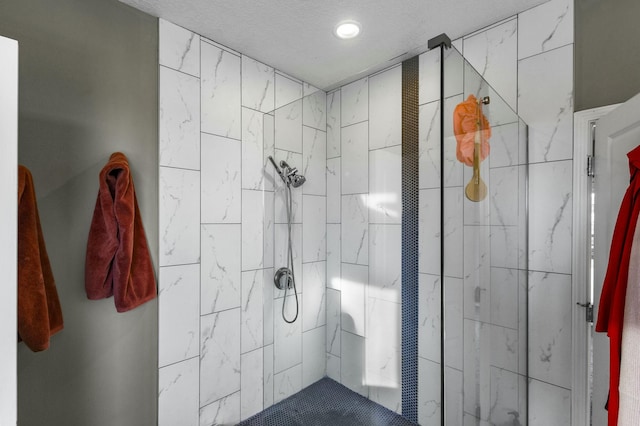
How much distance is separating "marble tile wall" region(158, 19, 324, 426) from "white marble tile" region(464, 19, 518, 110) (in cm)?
101

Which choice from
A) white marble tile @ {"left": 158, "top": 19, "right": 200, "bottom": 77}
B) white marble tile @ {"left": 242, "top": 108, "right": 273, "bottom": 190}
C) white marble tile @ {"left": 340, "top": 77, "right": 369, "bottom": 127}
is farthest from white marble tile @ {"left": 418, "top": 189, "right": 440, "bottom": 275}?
white marble tile @ {"left": 158, "top": 19, "right": 200, "bottom": 77}

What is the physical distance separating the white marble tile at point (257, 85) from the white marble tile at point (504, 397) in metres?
1.94

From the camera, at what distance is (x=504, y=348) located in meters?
1.36

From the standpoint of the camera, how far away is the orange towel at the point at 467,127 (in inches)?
39.3

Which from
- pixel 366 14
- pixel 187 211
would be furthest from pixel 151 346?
pixel 366 14

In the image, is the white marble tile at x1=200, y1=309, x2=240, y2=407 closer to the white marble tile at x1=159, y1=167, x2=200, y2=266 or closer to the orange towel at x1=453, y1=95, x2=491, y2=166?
the white marble tile at x1=159, y1=167, x2=200, y2=266

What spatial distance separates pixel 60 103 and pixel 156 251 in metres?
0.76

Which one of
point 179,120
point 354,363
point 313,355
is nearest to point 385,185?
point 354,363

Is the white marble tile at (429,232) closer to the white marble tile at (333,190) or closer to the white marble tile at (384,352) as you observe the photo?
the white marble tile at (384,352)

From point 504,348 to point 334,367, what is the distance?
761mm

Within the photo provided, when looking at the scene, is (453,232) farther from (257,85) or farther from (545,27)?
(257,85)

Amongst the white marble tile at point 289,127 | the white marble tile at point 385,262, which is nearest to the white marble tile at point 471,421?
the white marble tile at point 385,262

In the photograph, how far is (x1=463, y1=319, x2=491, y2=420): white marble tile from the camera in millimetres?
1062

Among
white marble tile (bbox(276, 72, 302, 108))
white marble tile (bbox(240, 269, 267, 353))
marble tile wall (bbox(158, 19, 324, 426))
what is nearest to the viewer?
marble tile wall (bbox(158, 19, 324, 426))
